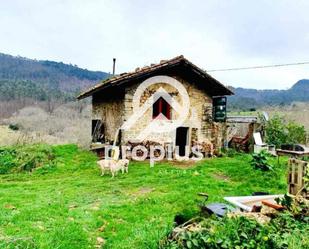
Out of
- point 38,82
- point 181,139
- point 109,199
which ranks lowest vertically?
point 109,199

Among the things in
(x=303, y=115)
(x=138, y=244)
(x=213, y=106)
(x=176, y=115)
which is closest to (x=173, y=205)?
(x=138, y=244)

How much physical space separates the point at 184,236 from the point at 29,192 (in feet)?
22.5

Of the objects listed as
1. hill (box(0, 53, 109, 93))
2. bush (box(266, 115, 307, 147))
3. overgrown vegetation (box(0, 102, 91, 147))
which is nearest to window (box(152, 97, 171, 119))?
bush (box(266, 115, 307, 147))

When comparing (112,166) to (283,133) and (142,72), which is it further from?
(283,133)

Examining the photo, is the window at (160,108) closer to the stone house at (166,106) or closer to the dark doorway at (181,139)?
the stone house at (166,106)

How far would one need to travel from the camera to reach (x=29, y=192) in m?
10.2

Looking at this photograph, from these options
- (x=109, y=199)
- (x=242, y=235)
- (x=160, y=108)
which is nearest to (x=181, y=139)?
(x=160, y=108)

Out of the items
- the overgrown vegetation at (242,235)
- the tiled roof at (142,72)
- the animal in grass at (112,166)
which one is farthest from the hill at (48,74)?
the overgrown vegetation at (242,235)

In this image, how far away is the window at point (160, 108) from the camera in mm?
15773

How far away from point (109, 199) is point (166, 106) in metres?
7.73

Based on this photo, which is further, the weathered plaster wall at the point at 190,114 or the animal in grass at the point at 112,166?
the weathered plaster wall at the point at 190,114

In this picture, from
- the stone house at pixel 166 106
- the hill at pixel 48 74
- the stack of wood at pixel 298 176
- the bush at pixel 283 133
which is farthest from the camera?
the hill at pixel 48 74

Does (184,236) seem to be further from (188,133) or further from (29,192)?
(188,133)

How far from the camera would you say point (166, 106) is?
16031mm
